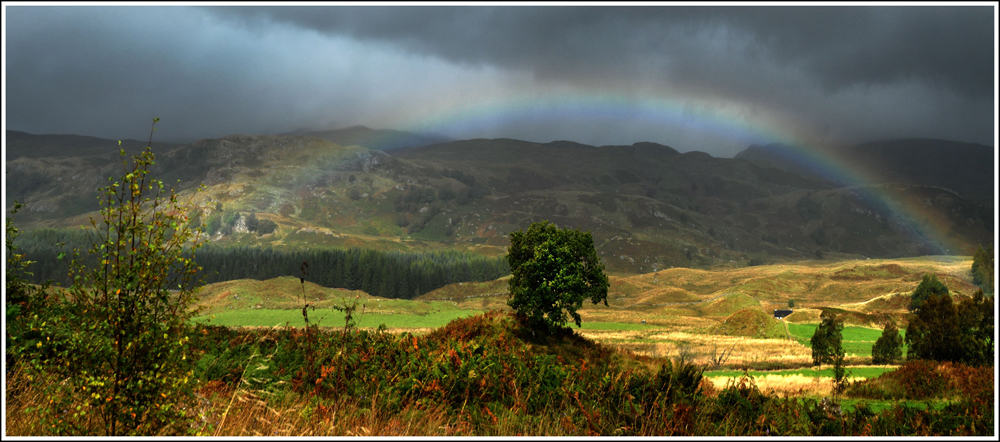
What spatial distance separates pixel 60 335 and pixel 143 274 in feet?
3.83

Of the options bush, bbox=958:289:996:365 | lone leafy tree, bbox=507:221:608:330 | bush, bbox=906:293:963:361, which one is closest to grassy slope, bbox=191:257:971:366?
lone leafy tree, bbox=507:221:608:330

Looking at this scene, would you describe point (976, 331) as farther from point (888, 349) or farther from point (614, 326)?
point (614, 326)

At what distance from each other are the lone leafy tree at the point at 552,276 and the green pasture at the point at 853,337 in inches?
1551

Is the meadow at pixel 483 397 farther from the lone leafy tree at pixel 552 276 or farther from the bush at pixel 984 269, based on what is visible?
the bush at pixel 984 269

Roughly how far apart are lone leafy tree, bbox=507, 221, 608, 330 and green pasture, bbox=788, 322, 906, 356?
129 feet

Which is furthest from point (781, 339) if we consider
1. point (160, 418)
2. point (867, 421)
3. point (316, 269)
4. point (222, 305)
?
point (316, 269)

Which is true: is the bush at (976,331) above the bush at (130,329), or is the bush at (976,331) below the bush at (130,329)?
below

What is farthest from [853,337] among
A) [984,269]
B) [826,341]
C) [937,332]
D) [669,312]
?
[984,269]

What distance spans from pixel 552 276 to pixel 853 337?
2433 inches

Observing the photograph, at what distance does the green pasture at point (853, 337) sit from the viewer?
195 feet

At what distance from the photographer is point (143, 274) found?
554 centimetres

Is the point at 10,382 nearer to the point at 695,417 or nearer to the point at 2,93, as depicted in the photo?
the point at 2,93

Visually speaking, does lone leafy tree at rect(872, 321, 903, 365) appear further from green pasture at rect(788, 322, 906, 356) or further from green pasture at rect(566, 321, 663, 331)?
green pasture at rect(566, 321, 663, 331)

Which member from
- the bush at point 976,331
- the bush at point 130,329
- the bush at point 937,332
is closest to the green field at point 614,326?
the bush at point 937,332
